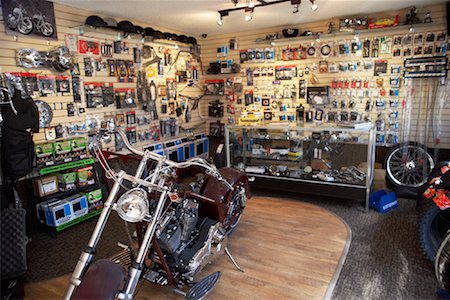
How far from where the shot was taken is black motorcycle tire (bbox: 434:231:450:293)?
2.24m

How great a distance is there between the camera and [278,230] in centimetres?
367

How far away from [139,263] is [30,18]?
3279mm

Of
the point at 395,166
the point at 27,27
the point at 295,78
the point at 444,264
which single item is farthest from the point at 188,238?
the point at 295,78

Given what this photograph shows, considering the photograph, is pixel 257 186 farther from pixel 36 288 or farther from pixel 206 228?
pixel 36 288

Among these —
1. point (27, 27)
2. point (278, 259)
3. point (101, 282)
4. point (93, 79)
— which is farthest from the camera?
point (93, 79)

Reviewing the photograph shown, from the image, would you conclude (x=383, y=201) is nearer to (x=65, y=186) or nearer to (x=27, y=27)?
(x=65, y=186)

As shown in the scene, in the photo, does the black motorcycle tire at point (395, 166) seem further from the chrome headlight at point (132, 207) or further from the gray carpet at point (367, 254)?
the chrome headlight at point (132, 207)

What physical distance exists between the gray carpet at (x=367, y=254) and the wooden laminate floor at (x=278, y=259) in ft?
0.45

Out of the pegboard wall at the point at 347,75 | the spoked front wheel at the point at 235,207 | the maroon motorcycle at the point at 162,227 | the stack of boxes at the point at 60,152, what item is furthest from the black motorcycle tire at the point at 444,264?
the stack of boxes at the point at 60,152

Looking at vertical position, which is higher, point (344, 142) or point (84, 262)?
point (344, 142)

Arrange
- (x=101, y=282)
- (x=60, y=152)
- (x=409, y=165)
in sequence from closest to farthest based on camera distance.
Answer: (x=101, y=282), (x=60, y=152), (x=409, y=165)

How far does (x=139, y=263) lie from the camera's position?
1.96 metres

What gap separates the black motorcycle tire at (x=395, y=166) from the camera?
4469 mm

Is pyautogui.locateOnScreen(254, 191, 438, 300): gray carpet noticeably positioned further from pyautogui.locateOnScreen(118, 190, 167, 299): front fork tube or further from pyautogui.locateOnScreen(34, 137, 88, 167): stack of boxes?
pyautogui.locateOnScreen(34, 137, 88, 167): stack of boxes
